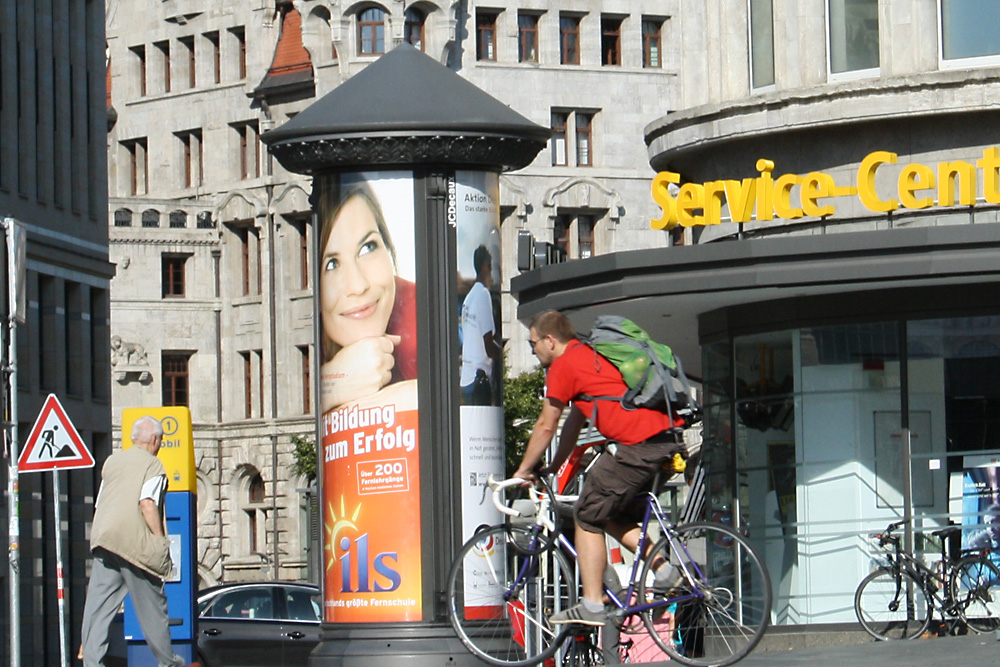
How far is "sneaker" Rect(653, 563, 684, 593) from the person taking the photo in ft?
44.4

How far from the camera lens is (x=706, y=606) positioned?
44.4 feet

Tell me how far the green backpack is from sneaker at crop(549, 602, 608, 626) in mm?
1237

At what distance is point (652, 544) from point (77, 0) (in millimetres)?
46478

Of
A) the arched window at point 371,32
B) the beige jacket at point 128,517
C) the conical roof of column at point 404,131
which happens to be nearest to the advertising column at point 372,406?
the conical roof of column at point 404,131

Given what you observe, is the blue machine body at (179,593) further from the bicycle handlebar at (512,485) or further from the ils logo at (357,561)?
the bicycle handlebar at (512,485)

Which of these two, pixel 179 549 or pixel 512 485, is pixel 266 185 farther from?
pixel 512 485

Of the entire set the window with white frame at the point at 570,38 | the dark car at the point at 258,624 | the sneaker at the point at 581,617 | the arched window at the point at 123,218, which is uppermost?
the window with white frame at the point at 570,38

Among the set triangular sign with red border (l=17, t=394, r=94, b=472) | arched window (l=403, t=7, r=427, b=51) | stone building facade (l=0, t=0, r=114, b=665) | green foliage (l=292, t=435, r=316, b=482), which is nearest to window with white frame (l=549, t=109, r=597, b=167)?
arched window (l=403, t=7, r=427, b=51)

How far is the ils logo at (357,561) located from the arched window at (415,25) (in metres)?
56.9

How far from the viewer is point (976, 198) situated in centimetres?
2147

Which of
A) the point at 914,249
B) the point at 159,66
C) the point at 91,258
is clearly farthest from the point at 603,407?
the point at 159,66

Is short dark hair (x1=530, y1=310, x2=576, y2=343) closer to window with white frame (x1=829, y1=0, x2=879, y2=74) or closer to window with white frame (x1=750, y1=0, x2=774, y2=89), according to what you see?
window with white frame (x1=829, y1=0, x2=879, y2=74)

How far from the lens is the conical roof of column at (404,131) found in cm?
1947

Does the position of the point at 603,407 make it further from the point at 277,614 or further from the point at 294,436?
the point at 294,436
